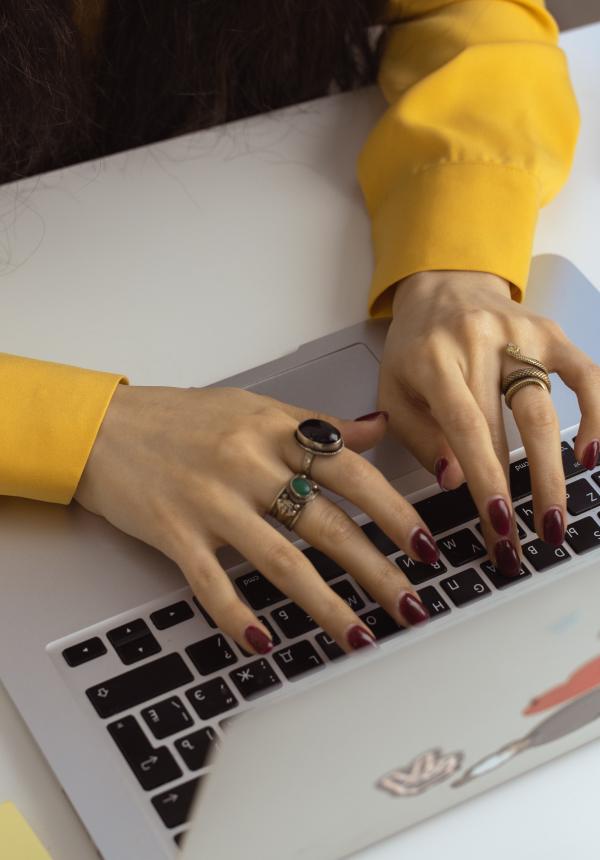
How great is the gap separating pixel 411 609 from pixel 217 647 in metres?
0.11

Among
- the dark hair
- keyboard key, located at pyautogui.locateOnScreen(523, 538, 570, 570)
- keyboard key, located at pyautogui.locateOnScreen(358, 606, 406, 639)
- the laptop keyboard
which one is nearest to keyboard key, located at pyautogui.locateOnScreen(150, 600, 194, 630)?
the laptop keyboard

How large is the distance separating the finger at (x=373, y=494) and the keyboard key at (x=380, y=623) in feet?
0.13

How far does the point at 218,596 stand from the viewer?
581 mm

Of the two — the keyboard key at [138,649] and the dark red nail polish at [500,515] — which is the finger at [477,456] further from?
the keyboard key at [138,649]

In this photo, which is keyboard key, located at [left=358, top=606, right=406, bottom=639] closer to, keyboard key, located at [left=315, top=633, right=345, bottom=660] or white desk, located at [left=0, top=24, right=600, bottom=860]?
keyboard key, located at [left=315, top=633, right=345, bottom=660]

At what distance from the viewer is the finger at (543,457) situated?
0.62m

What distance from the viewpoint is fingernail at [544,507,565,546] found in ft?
2.01

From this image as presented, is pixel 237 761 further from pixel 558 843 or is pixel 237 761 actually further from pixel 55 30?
pixel 55 30

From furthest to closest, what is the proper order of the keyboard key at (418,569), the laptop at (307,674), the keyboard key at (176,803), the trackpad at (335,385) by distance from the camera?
the trackpad at (335,385) → the keyboard key at (418,569) → the keyboard key at (176,803) → the laptop at (307,674)

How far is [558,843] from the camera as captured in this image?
0.53 m

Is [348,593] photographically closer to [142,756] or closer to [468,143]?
[142,756]

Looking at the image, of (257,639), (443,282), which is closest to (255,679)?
(257,639)

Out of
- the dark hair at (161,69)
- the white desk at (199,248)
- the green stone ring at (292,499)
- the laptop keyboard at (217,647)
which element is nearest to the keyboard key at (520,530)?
the laptop keyboard at (217,647)

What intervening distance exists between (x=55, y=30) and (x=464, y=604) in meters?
0.52
